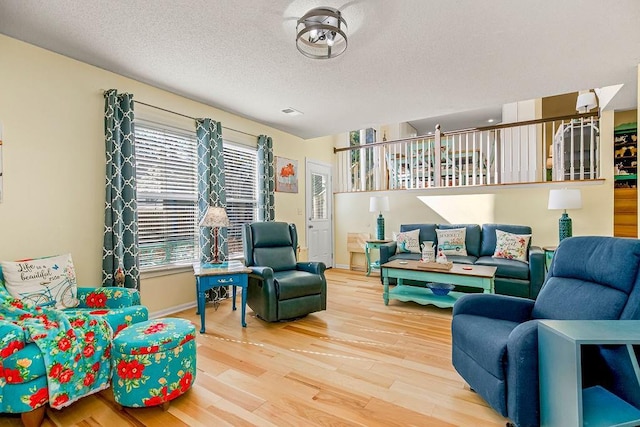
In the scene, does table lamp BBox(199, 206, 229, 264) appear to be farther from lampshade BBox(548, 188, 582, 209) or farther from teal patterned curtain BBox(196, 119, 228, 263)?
lampshade BBox(548, 188, 582, 209)

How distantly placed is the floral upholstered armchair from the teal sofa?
11.7 feet

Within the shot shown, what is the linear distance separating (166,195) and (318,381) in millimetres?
2594

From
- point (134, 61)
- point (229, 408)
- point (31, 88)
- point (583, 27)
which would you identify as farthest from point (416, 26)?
point (31, 88)

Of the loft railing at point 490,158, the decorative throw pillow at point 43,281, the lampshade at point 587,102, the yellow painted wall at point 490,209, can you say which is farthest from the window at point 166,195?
the lampshade at point 587,102

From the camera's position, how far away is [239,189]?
4.41 metres

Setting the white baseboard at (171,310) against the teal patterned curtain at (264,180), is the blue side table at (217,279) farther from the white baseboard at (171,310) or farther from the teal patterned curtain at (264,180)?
the teal patterned curtain at (264,180)

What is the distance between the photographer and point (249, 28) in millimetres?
2270

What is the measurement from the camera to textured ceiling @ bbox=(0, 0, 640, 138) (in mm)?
2055

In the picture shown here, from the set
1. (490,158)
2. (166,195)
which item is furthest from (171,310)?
(490,158)

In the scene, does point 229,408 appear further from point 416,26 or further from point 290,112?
point 290,112

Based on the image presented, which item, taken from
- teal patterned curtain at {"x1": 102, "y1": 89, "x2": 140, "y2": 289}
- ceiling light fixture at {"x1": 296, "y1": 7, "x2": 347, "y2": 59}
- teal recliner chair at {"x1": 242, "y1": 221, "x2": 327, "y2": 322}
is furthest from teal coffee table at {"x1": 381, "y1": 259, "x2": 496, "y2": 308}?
teal patterned curtain at {"x1": 102, "y1": 89, "x2": 140, "y2": 289}

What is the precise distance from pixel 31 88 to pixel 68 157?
1.89 ft

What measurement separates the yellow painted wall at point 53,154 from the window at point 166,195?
1.15 ft

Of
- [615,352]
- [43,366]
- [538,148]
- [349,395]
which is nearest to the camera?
[615,352]
